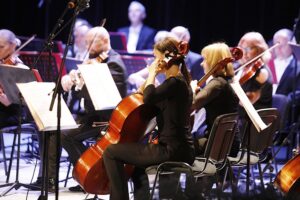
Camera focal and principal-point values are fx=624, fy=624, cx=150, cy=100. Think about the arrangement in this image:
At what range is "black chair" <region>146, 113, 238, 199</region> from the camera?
4.13m

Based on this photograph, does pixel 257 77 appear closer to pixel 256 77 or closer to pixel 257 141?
pixel 256 77

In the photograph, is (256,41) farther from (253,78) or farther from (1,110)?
(1,110)

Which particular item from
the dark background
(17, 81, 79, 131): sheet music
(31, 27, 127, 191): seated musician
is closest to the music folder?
(31, 27, 127, 191): seated musician

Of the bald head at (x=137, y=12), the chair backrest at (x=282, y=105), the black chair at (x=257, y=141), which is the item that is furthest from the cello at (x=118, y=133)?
the bald head at (x=137, y=12)

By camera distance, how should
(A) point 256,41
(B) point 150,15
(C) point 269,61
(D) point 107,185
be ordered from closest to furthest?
(D) point 107,185 < (A) point 256,41 < (C) point 269,61 < (B) point 150,15

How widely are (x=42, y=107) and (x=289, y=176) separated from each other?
5.53ft

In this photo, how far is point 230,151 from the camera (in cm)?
495

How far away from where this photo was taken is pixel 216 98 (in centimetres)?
473

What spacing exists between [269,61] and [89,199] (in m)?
3.18

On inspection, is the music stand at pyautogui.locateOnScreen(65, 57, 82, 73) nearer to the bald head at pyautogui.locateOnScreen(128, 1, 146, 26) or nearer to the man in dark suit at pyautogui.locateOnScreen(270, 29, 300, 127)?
the man in dark suit at pyautogui.locateOnScreen(270, 29, 300, 127)

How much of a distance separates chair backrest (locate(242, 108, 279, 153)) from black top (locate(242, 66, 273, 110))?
1068 millimetres

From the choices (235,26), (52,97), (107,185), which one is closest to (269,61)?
(235,26)

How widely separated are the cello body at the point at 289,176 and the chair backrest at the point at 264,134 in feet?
2.28

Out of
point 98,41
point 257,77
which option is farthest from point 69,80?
point 257,77
